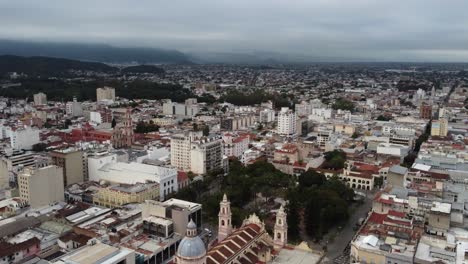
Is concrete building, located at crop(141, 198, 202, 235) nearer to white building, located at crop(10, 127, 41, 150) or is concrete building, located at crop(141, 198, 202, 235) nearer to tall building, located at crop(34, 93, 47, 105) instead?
white building, located at crop(10, 127, 41, 150)

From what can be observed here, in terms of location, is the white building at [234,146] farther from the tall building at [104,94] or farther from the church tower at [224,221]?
the tall building at [104,94]

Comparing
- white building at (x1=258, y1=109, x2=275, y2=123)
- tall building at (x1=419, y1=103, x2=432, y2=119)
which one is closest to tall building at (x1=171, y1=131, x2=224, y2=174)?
white building at (x1=258, y1=109, x2=275, y2=123)

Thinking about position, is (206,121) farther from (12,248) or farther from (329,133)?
(12,248)

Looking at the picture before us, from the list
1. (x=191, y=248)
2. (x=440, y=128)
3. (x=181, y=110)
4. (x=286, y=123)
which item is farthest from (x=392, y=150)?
(x=181, y=110)

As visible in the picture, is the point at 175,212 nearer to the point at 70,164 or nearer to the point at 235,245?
the point at 235,245

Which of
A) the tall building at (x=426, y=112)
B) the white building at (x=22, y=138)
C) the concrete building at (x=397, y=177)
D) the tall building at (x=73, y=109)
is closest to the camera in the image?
the concrete building at (x=397, y=177)

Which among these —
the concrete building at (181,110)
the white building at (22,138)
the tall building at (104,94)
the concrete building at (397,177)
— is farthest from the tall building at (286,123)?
the tall building at (104,94)

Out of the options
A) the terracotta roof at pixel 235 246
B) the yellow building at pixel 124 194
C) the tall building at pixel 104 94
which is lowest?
the yellow building at pixel 124 194

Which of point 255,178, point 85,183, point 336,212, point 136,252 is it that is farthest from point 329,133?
point 136,252
